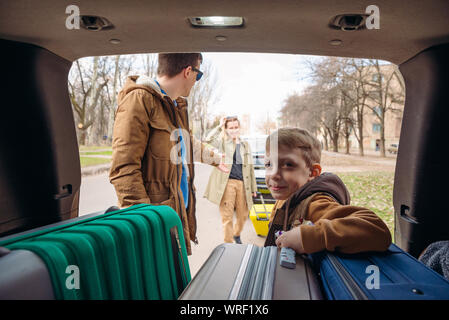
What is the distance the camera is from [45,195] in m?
1.88

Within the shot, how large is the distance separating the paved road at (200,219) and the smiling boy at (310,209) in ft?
6.07

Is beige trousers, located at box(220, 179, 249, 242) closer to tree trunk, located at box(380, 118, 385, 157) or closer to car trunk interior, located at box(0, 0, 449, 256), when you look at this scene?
car trunk interior, located at box(0, 0, 449, 256)

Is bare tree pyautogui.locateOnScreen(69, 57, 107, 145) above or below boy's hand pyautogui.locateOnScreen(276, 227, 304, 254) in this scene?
above

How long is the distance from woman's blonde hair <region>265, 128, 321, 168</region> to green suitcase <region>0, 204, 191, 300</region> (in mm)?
807

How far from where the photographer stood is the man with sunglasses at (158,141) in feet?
6.33

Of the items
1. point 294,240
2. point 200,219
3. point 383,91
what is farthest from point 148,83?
point 383,91

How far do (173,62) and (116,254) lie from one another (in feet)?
5.80

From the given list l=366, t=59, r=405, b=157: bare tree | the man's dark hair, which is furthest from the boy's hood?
l=366, t=59, r=405, b=157: bare tree

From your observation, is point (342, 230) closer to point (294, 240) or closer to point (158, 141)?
point (294, 240)

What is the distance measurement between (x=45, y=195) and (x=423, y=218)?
8.61 feet

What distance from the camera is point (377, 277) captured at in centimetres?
82

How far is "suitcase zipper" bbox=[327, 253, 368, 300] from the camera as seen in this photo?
2.36ft

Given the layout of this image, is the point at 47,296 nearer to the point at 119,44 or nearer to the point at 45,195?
the point at 45,195
